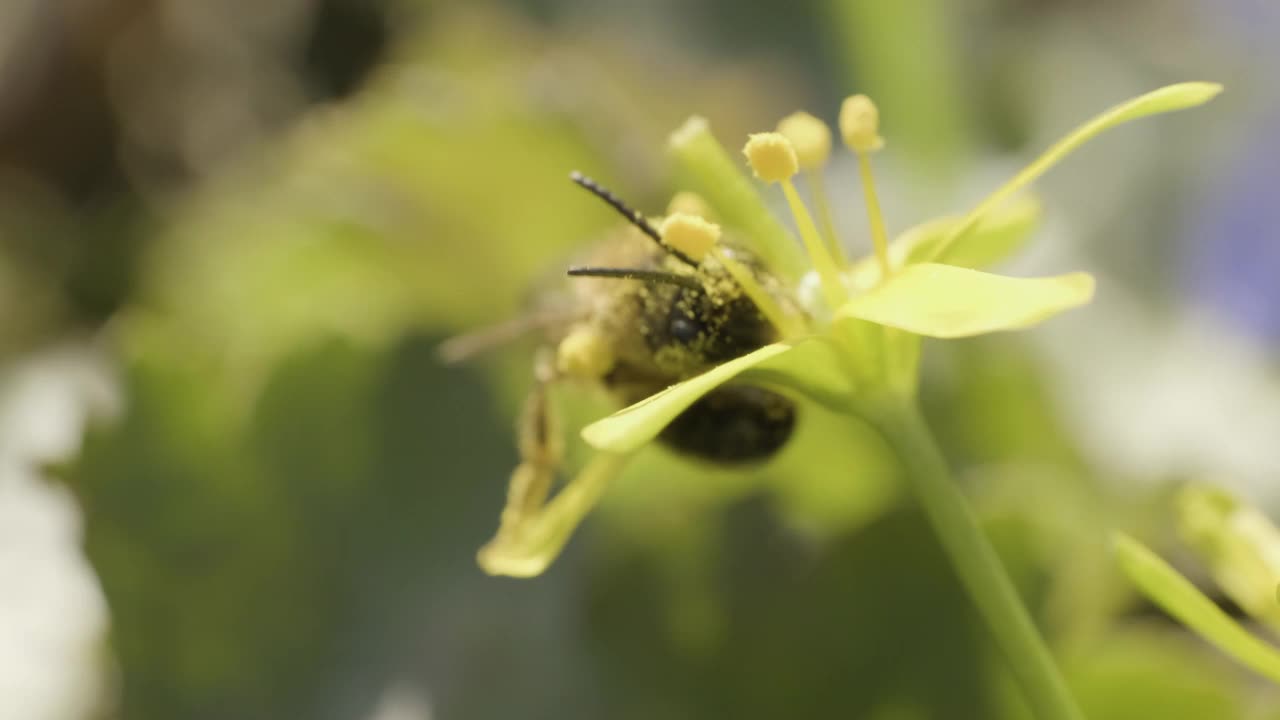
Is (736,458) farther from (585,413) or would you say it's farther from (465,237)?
(465,237)

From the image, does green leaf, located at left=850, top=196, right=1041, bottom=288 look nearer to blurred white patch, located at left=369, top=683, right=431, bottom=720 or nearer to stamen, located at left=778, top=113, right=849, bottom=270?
stamen, located at left=778, top=113, right=849, bottom=270

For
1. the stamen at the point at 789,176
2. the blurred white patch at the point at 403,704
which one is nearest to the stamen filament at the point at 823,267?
the stamen at the point at 789,176

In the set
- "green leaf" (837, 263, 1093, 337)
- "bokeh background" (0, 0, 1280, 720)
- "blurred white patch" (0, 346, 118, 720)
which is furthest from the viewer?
"blurred white patch" (0, 346, 118, 720)

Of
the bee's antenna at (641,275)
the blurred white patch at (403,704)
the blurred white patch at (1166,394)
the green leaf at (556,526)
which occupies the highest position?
the bee's antenna at (641,275)

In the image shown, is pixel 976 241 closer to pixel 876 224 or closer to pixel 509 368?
pixel 876 224

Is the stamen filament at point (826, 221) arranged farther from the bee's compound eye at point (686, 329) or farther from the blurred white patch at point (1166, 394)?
the blurred white patch at point (1166, 394)

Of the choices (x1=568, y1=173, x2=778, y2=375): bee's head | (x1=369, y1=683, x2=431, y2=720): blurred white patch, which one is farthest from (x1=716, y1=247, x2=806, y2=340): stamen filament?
(x1=369, y1=683, x2=431, y2=720): blurred white patch
